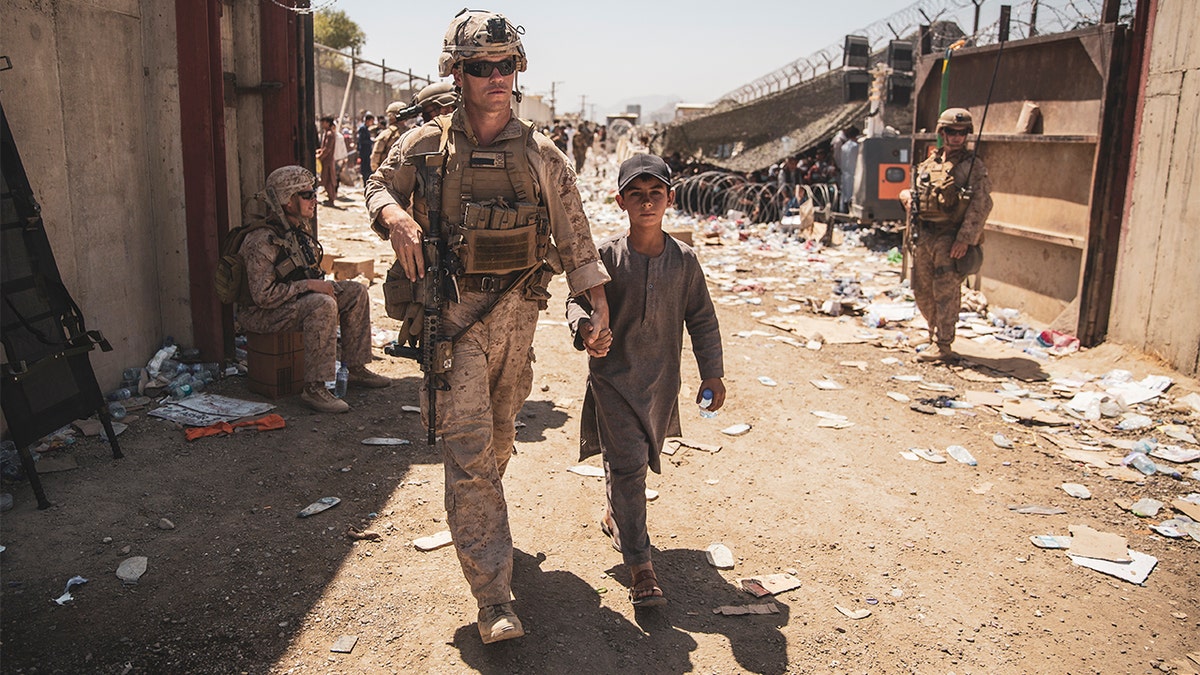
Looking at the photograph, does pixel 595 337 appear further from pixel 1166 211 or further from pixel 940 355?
pixel 1166 211

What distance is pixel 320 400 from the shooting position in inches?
202

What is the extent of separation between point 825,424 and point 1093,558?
188 cm

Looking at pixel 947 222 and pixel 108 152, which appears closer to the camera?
pixel 108 152

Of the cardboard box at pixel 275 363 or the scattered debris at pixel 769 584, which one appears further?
the cardboard box at pixel 275 363

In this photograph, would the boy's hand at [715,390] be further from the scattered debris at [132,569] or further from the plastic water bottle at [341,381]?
the plastic water bottle at [341,381]

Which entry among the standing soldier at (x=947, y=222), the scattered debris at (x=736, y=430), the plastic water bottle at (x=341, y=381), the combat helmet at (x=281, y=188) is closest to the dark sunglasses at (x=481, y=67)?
the combat helmet at (x=281, y=188)

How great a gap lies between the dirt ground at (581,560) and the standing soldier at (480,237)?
0.36 meters

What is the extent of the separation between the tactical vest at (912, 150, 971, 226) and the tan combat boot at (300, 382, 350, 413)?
14.4 feet

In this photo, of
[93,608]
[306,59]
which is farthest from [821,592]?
[306,59]

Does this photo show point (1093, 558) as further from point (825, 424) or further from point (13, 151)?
point (13, 151)

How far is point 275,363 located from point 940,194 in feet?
15.4

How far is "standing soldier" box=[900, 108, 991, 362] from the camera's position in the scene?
258 inches

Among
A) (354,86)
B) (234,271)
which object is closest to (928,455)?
(234,271)

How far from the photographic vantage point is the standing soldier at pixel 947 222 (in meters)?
6.55
